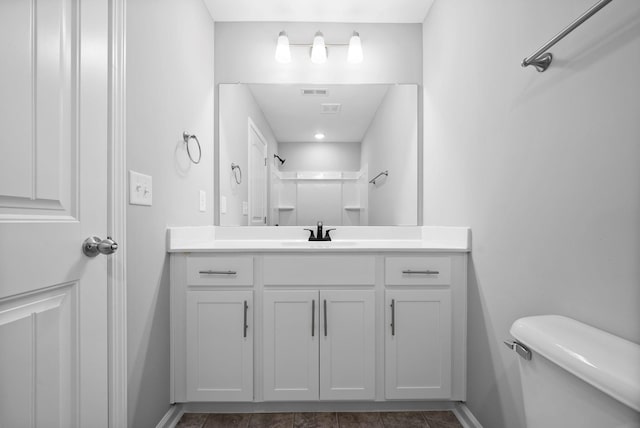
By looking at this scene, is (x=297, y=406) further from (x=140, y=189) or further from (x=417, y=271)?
(x=140, y=189)

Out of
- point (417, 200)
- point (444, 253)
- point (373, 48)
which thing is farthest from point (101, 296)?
point (373, 48)

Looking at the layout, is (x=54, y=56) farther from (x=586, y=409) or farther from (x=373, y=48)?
(x=373, y=48)

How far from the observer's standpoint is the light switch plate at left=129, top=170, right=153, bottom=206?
113 centimetres

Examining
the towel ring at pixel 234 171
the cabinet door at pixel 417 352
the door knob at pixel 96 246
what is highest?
the towel ring at pixel 234 171

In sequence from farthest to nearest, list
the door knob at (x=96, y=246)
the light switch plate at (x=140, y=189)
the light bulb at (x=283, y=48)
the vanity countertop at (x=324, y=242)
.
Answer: the light bulb at (x=283, y=48) < the vanity countertop at (x=324, y=242) < the light switch plate at (x=140, y=189) < the door knob at (x=96, y=246)

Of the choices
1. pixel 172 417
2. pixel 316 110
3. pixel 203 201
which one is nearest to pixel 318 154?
pixel 316 110

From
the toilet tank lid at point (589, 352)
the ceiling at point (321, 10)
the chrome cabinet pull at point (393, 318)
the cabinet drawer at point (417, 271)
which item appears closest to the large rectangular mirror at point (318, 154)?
the ceiling at point (321, 10)

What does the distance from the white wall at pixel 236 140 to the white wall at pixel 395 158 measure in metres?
0.67

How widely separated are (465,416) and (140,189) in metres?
1.74

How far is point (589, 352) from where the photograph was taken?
61cm

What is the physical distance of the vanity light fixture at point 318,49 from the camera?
1.94 m

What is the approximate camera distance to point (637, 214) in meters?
0.69

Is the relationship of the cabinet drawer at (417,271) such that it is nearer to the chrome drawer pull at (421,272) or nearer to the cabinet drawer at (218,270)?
the chrome drawer pull at (421,272)

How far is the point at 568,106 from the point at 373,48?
145 cm
